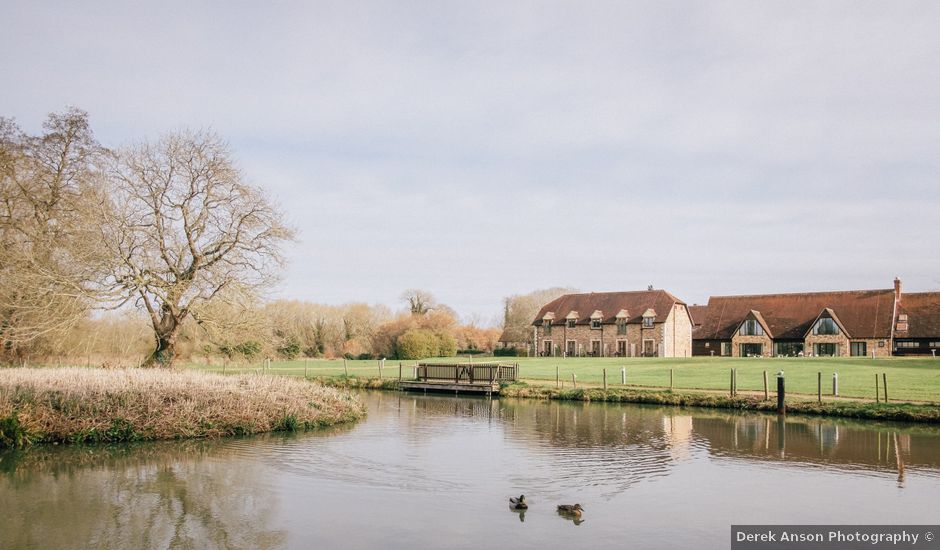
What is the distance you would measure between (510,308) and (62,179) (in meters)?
65.7

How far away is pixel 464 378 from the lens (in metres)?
37.5

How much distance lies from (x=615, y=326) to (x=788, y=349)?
13754mm

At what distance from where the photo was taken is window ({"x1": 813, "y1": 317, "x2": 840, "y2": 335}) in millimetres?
54812

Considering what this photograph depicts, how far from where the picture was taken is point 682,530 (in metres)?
10.7

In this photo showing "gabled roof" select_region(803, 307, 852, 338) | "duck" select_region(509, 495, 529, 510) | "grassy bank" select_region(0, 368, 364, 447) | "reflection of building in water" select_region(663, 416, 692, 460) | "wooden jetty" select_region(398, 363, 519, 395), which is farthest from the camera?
"gabled roof" select_region(803, 307, 852, 338)

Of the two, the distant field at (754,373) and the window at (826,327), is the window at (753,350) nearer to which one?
the window at (826,327)

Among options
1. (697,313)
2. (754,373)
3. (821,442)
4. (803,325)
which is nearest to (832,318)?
(803,325)

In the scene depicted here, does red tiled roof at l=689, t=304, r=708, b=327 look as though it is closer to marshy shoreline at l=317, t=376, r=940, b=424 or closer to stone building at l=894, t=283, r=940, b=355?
stone building at l=894, t=283, r=940, b=355

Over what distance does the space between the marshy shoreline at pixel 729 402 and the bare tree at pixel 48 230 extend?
19170 mm

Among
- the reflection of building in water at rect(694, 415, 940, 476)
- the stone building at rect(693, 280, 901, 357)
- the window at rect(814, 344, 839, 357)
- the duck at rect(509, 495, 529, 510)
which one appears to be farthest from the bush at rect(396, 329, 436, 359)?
the duck at rect(509, 495, 529, 510)

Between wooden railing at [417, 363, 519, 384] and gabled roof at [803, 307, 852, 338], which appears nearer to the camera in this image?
wooden railing at [417, 363, 519, 384]

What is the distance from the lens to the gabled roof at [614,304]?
60000 mm

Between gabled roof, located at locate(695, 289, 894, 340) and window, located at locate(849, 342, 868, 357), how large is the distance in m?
0.63

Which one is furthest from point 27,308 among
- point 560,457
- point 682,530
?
point 682,530
